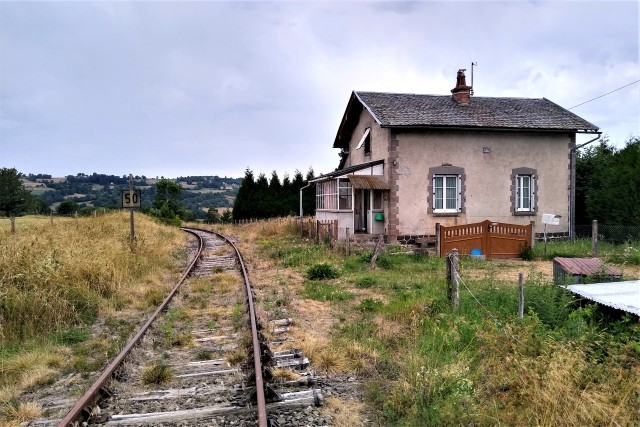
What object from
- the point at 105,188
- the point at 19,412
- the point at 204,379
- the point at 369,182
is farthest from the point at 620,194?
the point at 105,188

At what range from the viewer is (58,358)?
6324 millimetres

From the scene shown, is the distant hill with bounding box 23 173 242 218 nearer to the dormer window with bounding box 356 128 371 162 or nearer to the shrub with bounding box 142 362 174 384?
the dormer window with bounding box 356 128 371 162

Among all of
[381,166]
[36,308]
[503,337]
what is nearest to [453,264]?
[503,337]

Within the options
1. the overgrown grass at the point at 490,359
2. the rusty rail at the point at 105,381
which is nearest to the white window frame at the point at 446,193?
the overgrown grass at the point at 490,359

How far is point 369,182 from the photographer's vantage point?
1930 centimetres

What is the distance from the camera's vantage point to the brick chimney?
2191cm

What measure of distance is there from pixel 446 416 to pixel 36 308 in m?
6.31

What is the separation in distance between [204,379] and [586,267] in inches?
234

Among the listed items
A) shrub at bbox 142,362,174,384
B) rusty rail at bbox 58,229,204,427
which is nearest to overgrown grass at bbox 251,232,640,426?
shrub at bbox 142,362,174,384

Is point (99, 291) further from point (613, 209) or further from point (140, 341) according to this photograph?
point (613, 209)

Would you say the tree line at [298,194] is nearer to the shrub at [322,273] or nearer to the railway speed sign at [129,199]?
the shrub at [322,273]

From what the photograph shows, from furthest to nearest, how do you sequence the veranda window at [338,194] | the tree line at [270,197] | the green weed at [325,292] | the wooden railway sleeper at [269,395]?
the tree line at [270,197]
the veranda window at [338,194]
the green weed at [325,292]
the wooden railway sleeper at [269,395]

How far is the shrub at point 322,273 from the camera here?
1280cm

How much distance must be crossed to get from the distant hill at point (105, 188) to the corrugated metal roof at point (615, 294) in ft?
241
